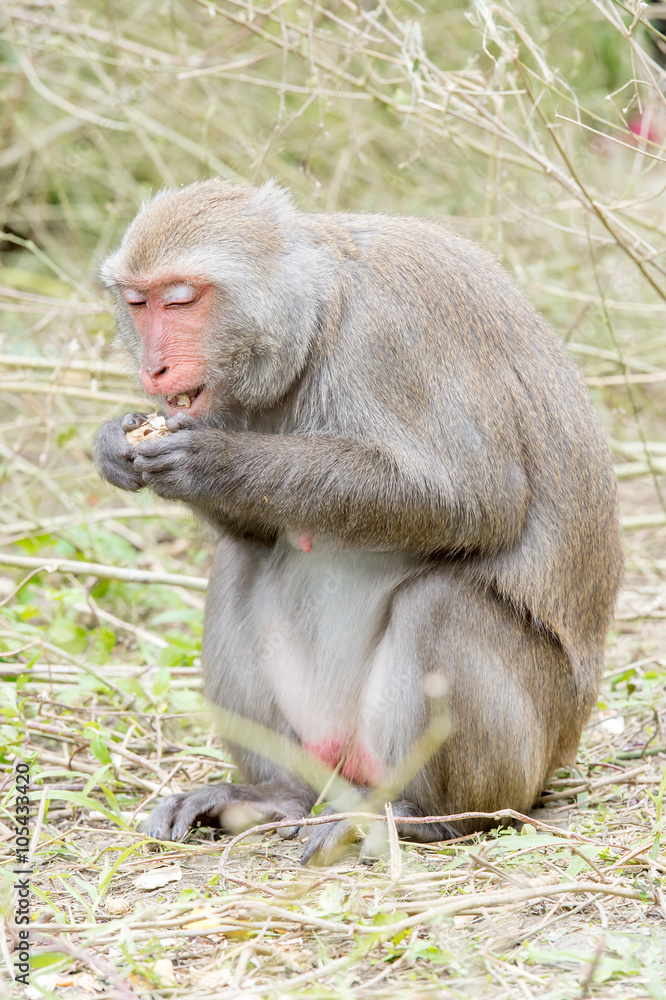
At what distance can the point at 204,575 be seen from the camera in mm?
7633

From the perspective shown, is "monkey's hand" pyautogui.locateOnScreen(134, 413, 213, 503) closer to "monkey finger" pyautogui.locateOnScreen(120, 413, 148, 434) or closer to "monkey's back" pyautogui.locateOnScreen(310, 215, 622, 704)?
"monkey finger" pyautogui.locateOnScreen(120, 413, 148, 434)

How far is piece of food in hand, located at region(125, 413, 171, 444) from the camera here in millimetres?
4496

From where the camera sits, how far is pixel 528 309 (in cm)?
469

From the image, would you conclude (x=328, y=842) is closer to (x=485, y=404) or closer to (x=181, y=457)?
(x=181, y=457)

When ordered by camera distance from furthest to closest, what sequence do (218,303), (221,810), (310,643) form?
(310,643) < (221,810) < (218,303)

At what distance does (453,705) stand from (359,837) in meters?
0.62

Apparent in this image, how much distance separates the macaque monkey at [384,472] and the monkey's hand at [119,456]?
0.4 inches

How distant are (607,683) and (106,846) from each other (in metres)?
2.80

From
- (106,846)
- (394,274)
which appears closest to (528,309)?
(394,274)

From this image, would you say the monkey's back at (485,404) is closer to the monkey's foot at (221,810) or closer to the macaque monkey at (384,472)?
the macaque monkey at (384,472)

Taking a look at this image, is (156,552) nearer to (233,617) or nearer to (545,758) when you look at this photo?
(233,617)

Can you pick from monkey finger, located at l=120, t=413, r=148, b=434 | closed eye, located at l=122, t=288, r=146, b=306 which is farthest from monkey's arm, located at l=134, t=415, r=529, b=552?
closed eye, located at l=122, t=288, r=146, b=306
